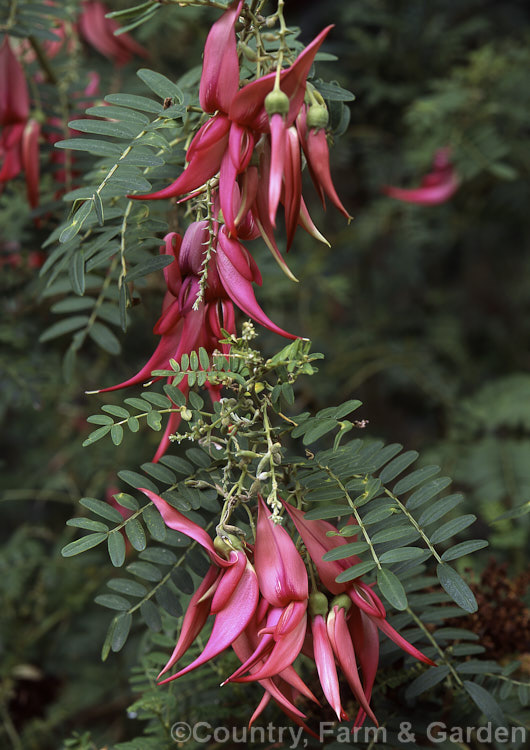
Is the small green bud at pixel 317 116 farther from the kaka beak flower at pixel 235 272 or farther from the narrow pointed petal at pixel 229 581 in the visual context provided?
the narrow pointed petal at pixel 229 581

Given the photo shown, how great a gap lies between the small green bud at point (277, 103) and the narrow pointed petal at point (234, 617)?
243 millimetres

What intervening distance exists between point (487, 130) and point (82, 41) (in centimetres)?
64

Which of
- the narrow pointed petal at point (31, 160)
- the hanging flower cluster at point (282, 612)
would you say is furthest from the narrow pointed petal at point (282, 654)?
the narrow pointed petal at point (31, 160)

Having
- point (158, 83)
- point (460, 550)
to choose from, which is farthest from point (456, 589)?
point (158, 83)

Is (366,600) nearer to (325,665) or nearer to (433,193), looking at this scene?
(325,665)

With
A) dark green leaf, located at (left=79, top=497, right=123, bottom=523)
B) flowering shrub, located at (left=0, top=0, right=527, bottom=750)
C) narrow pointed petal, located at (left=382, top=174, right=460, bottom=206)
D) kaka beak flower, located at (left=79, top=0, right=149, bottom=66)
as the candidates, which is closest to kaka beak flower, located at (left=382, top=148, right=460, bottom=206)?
narrow pointed petal, located at (left=382, top=174, right=460, bottom=206)

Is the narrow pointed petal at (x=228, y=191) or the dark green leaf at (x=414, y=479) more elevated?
the narrow pointed petal at (x=228, y=191)

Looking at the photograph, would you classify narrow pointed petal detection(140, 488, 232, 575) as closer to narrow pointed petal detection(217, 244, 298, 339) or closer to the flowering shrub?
the flowering shrub

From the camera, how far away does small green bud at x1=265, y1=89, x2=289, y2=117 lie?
38cm

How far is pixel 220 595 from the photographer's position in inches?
15.4

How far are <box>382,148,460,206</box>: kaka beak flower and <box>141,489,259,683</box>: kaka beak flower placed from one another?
82cm

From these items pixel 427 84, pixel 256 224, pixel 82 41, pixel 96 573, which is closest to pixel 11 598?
pixel 96 573

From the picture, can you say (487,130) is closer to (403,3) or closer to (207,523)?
(403,3)

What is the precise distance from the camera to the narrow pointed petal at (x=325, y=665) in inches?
14.6
